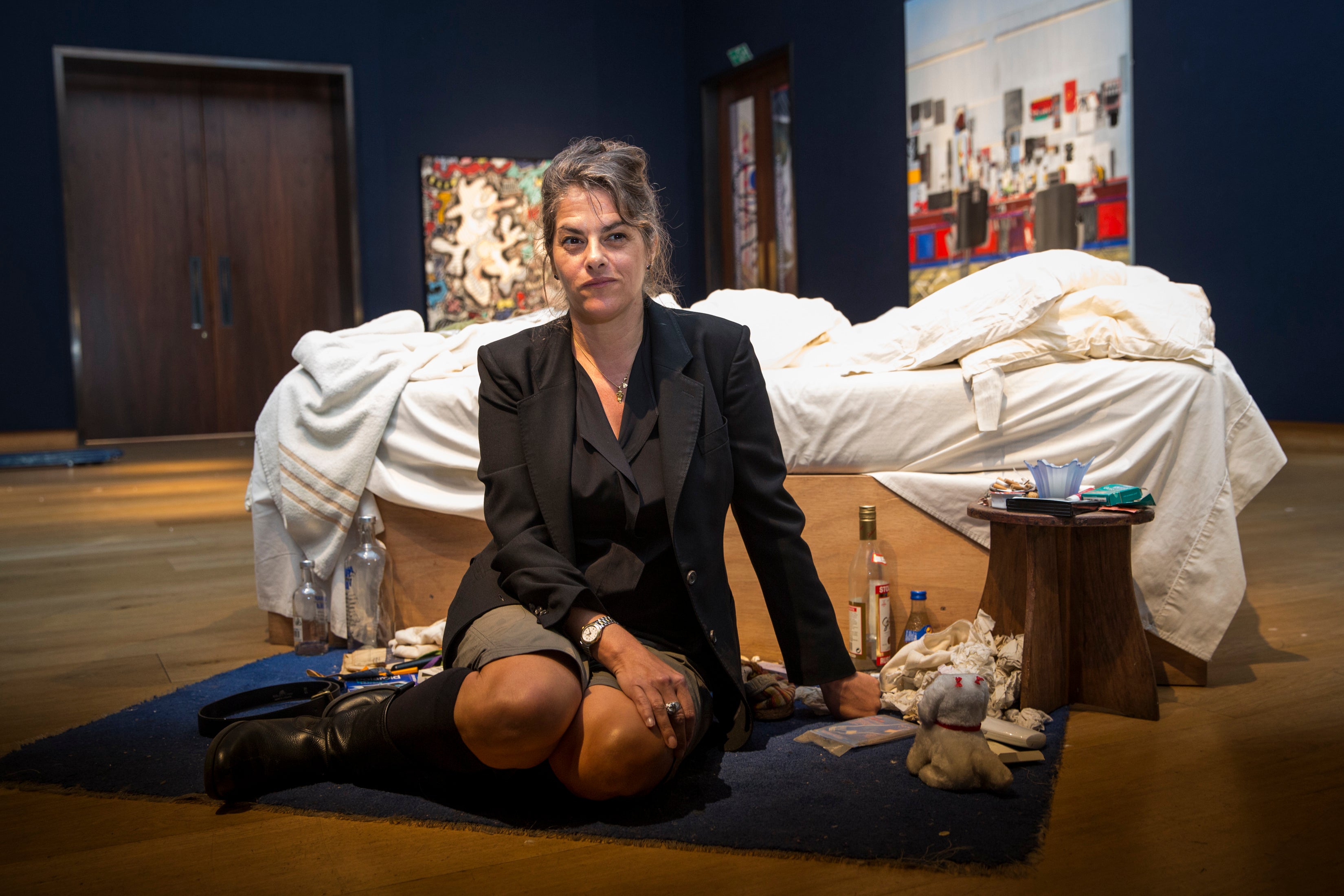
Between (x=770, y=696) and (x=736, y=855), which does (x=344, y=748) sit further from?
(x=770, y=696)

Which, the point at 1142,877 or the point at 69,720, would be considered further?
the point at 69,720

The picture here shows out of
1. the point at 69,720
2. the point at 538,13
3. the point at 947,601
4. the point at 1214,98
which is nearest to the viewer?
the point at 69,720

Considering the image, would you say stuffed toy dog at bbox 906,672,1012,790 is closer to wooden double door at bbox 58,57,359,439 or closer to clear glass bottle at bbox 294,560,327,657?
clear glass bottle at bbox 294,560,327,657

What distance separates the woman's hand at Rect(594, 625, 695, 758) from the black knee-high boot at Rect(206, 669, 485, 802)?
7.7 inches

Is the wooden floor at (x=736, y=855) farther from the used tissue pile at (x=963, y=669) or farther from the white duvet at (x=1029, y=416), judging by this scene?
the white duvet at (x=1029, y=416)

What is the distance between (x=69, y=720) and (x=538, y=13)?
706 centimetres

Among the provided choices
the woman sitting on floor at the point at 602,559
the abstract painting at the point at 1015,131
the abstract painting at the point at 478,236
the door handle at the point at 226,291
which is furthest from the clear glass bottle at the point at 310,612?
the door handle at the point at 226,291

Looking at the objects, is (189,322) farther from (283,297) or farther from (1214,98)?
(1214,98)

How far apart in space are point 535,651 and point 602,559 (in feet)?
0.71

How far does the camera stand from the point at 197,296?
7.51 metres

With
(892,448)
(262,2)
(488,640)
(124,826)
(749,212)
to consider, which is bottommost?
(124,826)

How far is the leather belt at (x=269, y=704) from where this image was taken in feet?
5.83

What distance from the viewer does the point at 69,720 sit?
1938 millimetres

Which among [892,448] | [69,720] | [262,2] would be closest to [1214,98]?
[892,448]
